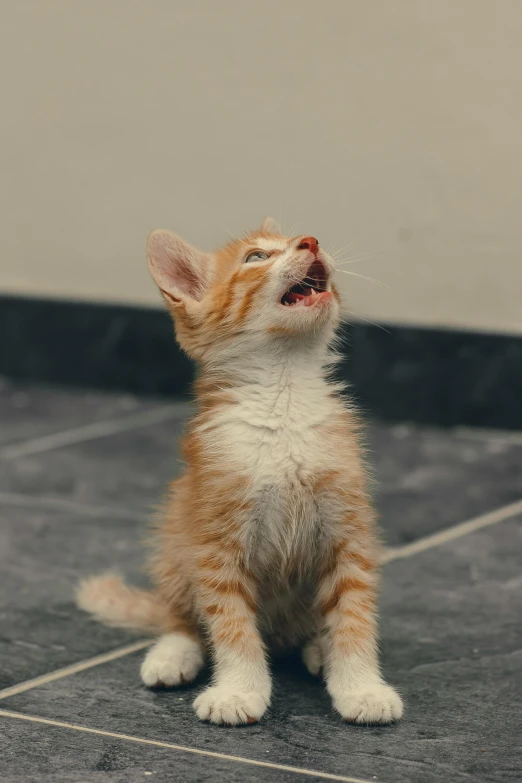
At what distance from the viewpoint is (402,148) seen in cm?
411

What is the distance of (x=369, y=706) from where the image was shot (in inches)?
79.7

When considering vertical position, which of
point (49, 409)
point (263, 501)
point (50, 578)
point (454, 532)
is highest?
point (263, 501)

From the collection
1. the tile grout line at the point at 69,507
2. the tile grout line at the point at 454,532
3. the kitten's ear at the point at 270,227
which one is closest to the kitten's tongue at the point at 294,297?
the kitten's ear at the point at 270,227

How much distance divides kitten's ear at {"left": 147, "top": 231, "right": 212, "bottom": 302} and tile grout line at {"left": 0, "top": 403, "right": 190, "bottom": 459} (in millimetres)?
1737

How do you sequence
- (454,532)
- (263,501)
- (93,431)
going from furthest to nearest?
(93,431) → (454,532) → (263,501)

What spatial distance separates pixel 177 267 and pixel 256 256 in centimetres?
16

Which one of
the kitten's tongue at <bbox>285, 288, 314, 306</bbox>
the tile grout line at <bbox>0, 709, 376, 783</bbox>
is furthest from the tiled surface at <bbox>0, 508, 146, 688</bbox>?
the kitten's tongue at <bbox>285, 288, 314, 306</bbox>

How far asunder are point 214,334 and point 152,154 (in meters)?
2.35

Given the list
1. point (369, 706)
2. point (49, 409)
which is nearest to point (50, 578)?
point (369, 706)

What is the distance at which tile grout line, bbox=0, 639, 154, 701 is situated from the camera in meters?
2.21

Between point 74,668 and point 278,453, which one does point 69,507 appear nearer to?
point 74,668

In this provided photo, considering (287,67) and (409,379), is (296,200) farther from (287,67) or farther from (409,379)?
(409,379)

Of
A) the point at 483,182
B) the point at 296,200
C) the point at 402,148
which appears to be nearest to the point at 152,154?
the point at 296,200

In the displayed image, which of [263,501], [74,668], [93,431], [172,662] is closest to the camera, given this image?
[263,501]
